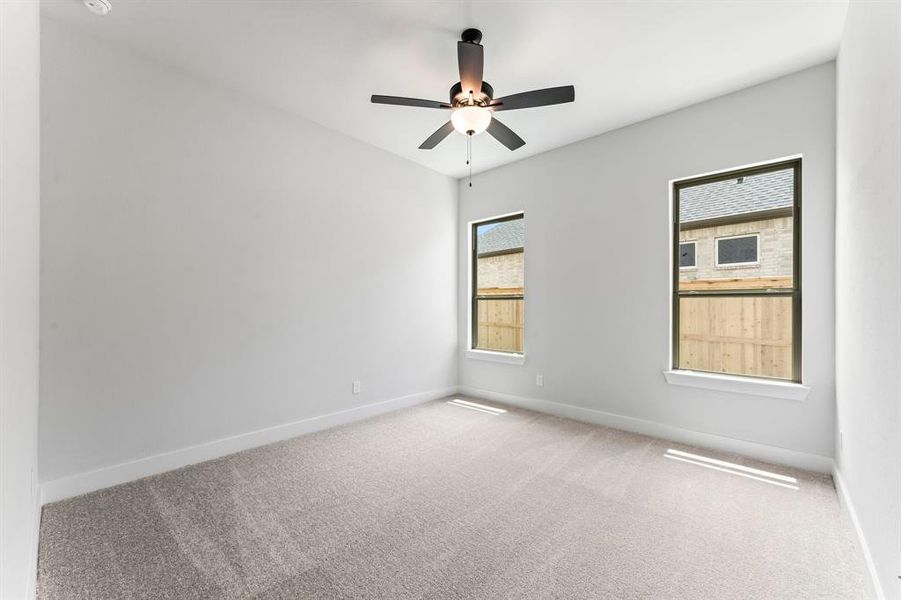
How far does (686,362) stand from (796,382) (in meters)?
0.74

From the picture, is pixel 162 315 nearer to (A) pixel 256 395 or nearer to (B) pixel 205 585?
(A) pixel 256 395

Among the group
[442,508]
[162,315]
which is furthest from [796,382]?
[162,315]

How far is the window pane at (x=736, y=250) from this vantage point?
3.12 m

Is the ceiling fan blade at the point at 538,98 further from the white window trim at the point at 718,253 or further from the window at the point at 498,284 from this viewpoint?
the window at the point at 498,284

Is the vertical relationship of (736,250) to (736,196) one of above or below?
below

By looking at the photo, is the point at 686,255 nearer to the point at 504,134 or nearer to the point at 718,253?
the point at 718,253

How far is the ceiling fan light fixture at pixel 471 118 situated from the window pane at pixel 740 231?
2.12 meters

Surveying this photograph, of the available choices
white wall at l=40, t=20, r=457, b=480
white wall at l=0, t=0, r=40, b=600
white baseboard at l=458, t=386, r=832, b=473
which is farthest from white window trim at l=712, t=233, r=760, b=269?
white wall at l=0, t=0, r=40, b=600

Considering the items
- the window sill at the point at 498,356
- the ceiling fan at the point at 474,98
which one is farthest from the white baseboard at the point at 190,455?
the ceiling fan at the point at 474,98

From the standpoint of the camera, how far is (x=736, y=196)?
3.21 meters

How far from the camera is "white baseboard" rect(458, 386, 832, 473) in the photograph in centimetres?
279

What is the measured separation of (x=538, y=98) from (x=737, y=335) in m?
2.57

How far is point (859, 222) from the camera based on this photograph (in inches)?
75.5

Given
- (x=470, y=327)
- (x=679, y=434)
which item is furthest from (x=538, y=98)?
(x=470, y=327)
